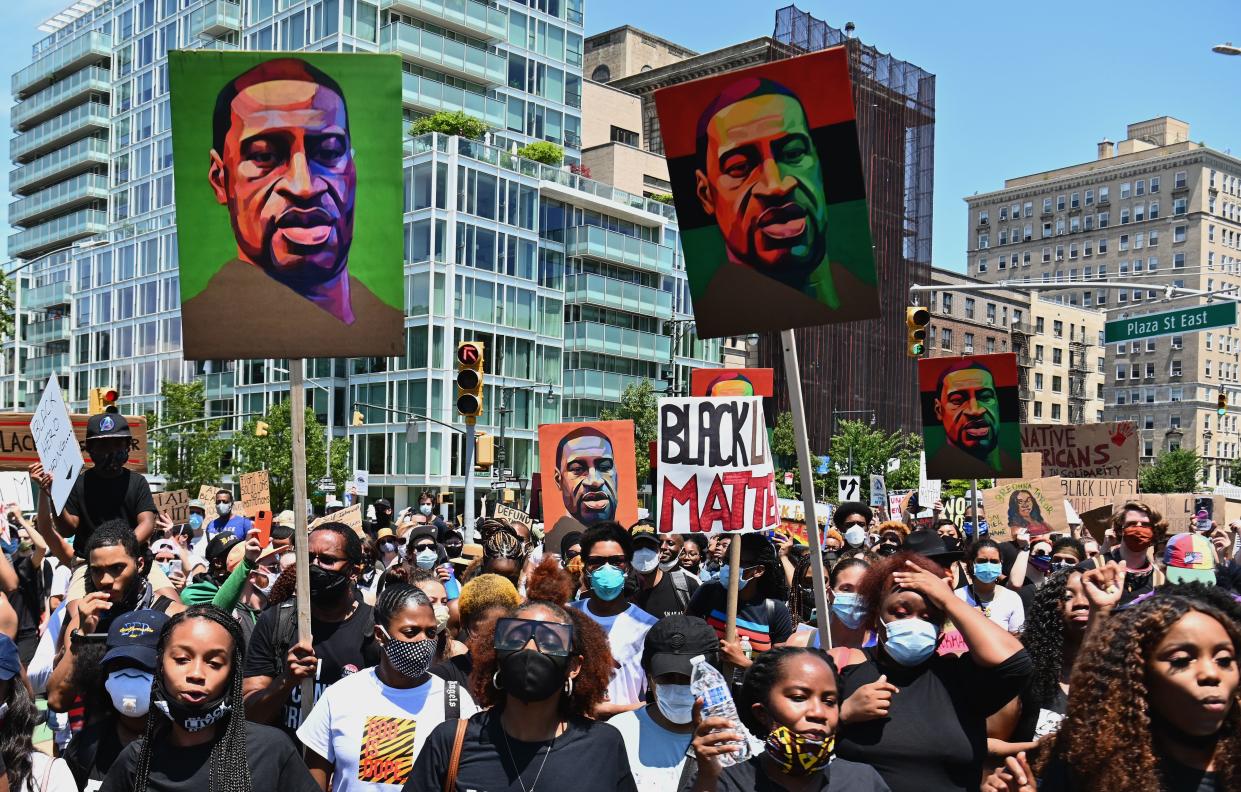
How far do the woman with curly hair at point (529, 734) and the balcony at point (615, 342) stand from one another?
2411 inches

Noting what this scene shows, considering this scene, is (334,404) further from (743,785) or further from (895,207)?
(743,785)

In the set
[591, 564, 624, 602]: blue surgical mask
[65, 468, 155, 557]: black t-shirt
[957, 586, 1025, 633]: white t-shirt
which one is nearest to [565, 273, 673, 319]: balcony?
[957, 586, 1025, 633]: white t-shirt

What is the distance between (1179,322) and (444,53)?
51.3 m

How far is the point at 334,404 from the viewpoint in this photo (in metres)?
62.9

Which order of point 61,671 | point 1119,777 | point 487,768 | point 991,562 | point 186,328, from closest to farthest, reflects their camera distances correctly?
point 1119,777, point 487,768, point 61,671, point 186,328, point 991,562

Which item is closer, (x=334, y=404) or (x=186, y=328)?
(x=186, y=328)

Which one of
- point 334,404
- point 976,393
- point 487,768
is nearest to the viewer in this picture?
point 487,768

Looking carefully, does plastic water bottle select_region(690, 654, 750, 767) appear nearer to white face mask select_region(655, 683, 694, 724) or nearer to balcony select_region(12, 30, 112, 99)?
white face mask select_region(655, 683, 694, 724)

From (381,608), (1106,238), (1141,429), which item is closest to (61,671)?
(381,608)

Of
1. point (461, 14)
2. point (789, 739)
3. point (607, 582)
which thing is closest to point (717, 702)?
point (789, 739)

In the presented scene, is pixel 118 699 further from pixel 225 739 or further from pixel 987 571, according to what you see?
pixel 987 571

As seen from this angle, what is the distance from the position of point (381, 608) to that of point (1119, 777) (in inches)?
122

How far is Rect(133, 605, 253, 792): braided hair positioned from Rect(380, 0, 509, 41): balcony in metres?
63.5

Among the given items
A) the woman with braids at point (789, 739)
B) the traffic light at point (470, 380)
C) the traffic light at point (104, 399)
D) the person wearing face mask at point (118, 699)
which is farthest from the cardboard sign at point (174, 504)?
the woman with braids at point (789, 739)
